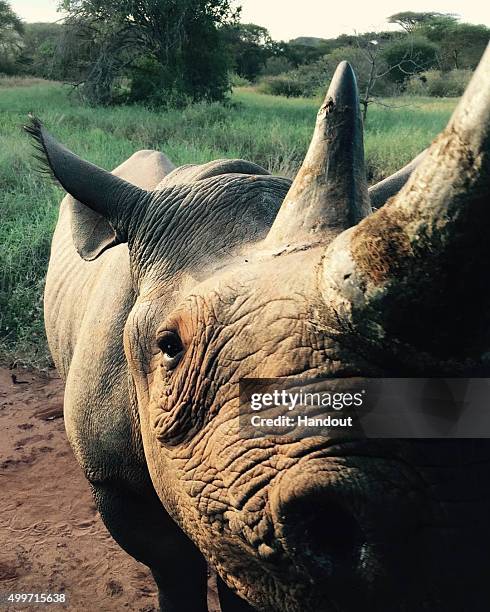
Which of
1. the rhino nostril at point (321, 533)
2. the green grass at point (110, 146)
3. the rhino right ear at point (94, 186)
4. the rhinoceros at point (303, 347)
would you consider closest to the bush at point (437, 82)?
the green grass at point (110, 146)

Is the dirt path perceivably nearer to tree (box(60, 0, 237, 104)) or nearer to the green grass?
the green grass

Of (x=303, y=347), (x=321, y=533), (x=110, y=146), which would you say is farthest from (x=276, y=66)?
(x=321, y=533)

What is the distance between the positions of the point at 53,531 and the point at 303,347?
3.95m

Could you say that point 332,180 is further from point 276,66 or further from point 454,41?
point 276,66

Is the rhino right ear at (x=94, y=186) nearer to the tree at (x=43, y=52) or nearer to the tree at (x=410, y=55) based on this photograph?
the tree at (x=410, y=55)

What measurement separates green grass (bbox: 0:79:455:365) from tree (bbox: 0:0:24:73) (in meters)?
13.3

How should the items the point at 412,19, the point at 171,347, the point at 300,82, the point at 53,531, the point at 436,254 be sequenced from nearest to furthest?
the point at 436,254, the point at 171,347, the point at 53,531, the point at 412,19, the point at 300,82

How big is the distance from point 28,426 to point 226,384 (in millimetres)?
4902

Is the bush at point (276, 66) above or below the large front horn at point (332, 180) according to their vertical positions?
below

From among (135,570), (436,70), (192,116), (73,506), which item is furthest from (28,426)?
(436,70)

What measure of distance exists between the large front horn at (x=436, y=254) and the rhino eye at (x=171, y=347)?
3.08ft

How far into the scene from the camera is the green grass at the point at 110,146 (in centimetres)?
818

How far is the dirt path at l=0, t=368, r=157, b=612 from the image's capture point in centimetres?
445

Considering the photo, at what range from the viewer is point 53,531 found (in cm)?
502
